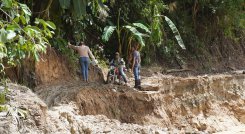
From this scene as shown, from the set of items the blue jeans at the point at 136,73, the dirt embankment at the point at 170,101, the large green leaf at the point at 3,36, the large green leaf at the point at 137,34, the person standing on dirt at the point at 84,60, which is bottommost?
the dirt embankment at the point at 170,101

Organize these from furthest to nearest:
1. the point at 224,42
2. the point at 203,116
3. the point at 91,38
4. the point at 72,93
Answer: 1. the point at 224,42
2. the point at 91,38
3. the point at 203,116
4. the point at 72,93

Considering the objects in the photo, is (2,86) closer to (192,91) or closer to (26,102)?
(26,102)

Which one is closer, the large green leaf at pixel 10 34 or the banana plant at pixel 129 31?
the large green leaf at pixel 10 34

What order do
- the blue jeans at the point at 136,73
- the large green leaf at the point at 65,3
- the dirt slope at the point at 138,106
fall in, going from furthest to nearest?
the blue jeans at the point at 136,73, the large green leaf at the point at 65,3, the dirt slope at the point at 138,106

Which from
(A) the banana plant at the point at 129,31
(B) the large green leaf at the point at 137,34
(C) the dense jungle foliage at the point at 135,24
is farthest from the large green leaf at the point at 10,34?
(B) the large green leaf at the point at 137,34

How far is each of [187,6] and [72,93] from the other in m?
11.9

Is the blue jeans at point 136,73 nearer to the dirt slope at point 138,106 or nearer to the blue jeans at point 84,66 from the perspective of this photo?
the dirt slope at point 138,106

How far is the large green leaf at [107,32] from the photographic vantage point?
14758mm

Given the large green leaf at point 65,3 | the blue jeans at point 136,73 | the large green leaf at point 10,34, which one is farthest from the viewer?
the blue jeans at point 136,73

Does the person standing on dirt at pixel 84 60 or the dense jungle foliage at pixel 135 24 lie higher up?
the dense jungle foliage at pixel 135 24

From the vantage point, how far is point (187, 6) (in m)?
21.2

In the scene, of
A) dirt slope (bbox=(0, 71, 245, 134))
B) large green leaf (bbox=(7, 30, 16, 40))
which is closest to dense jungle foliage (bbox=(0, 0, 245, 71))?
large green leaf (bbox=(7, 30, 16, 40))

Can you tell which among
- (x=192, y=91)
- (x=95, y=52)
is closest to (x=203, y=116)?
(x=192, y=91)

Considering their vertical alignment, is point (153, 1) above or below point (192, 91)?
above
